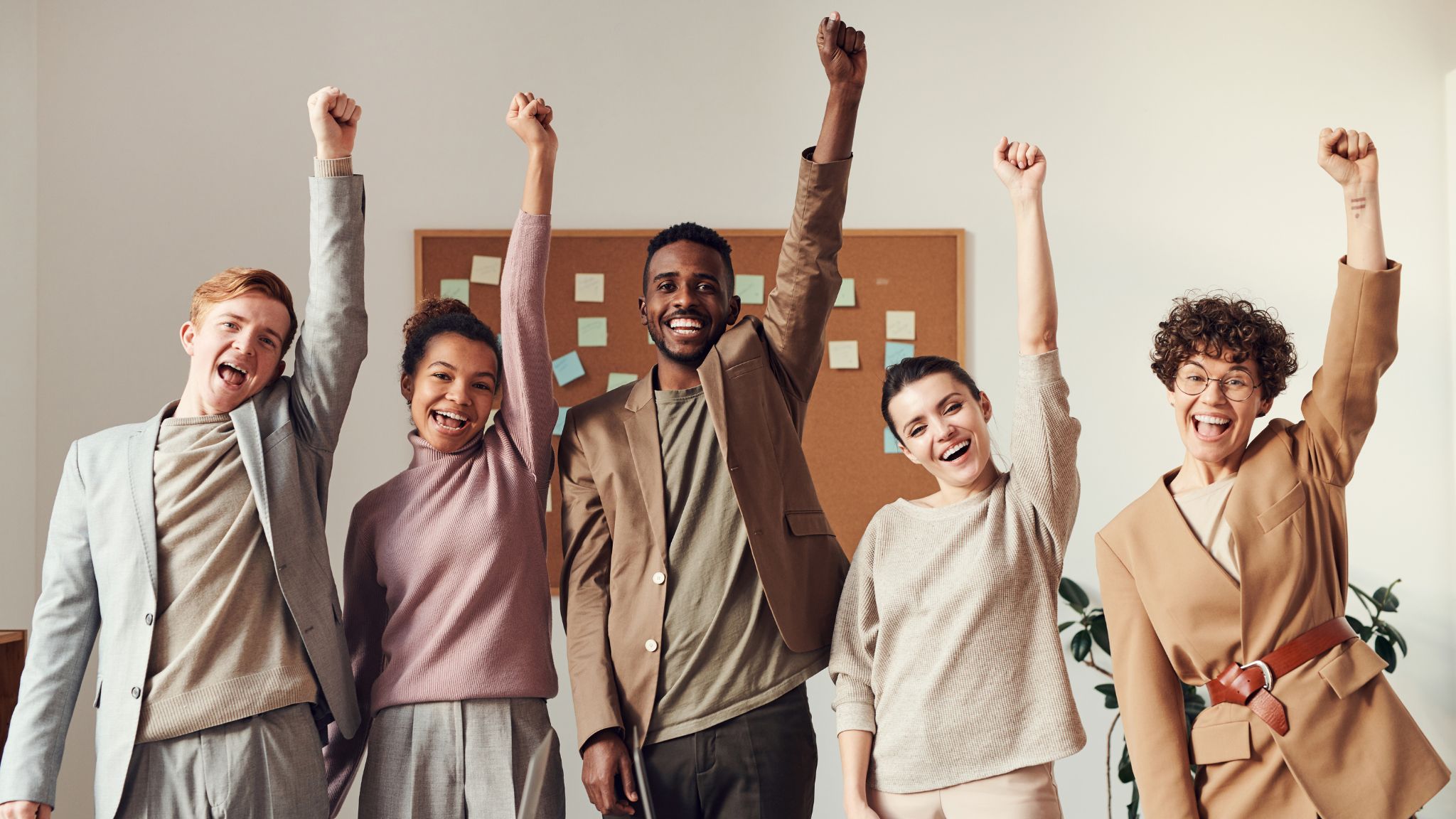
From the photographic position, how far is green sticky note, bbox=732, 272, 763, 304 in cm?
331

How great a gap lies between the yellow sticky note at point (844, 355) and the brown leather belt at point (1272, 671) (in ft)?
5.98

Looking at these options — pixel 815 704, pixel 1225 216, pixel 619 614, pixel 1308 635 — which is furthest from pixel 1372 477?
pixel 619 614

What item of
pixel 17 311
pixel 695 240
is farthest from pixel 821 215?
pixel 17 311

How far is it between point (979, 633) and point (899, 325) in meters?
1.82

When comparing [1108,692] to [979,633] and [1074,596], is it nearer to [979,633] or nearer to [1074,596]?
→ [1074,596]

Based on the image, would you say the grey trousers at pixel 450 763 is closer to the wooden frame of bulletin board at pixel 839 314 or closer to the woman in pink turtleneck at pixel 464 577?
the woman in pink turtleneck at pixel 464 577

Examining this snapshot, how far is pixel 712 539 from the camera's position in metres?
1.83

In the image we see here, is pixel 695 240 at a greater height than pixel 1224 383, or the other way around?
pixel 695 240

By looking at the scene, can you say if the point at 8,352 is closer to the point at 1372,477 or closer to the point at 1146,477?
the point at 1146,477

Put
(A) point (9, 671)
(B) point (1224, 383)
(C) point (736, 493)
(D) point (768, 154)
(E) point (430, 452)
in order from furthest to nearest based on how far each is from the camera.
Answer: (D) point (768, 154), (A) point (9, 671), (E) point (430, 452), (C) point (736, 493), (B) point (1224, 383)

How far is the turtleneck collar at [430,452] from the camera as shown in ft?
6.21

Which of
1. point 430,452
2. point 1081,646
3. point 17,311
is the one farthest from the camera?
point 17,311

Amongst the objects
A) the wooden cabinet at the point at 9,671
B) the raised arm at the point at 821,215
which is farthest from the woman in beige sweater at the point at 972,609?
the wooden cabinet at the point at 9,671

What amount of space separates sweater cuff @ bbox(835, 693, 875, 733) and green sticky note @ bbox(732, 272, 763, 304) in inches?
71.3
